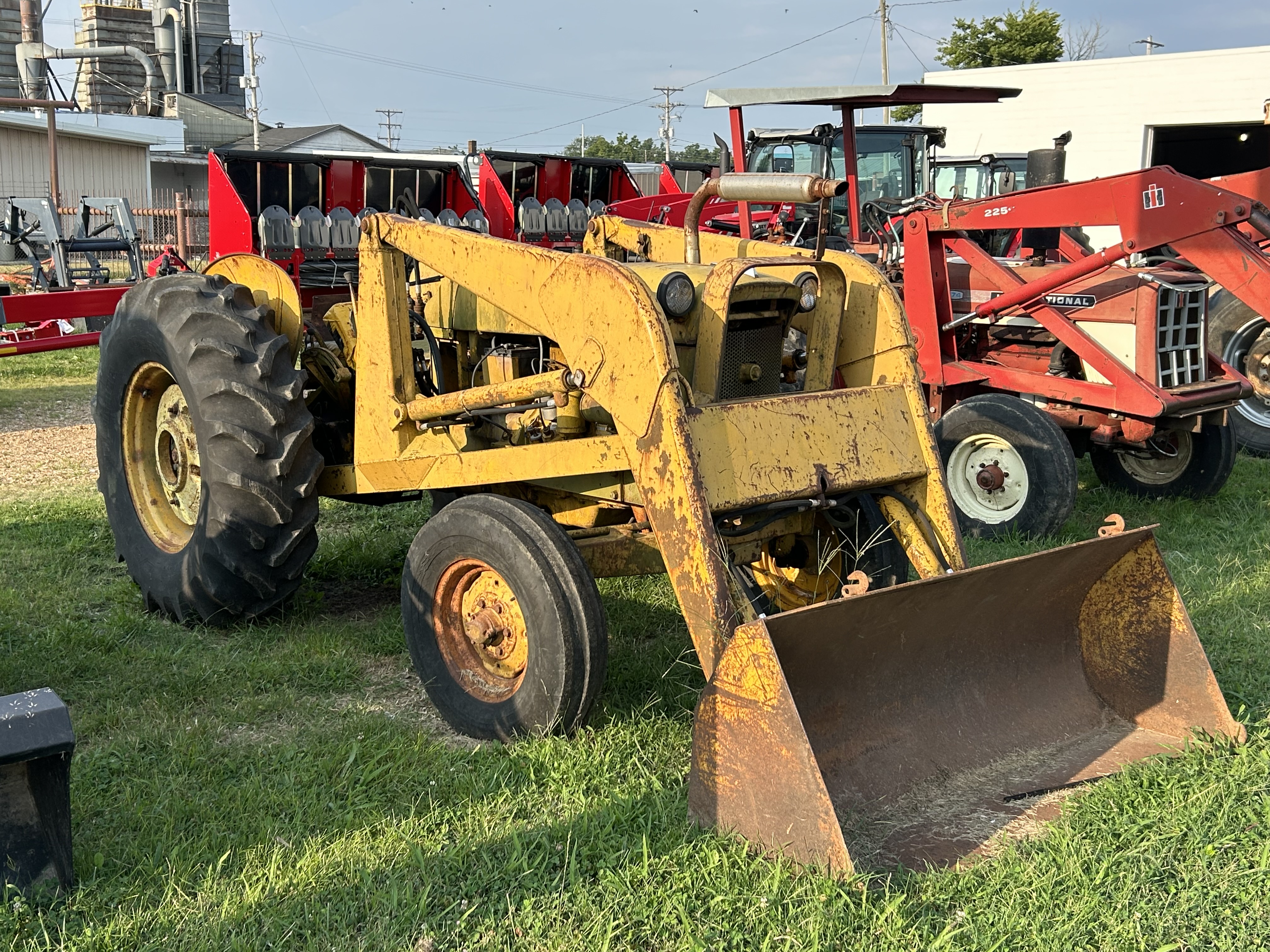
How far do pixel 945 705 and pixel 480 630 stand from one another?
1525 mm

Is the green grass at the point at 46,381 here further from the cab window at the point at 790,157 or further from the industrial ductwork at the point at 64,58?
the industrial ductwork at the point at 64,58

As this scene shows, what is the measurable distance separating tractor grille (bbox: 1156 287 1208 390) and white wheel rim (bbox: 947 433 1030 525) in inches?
40.2

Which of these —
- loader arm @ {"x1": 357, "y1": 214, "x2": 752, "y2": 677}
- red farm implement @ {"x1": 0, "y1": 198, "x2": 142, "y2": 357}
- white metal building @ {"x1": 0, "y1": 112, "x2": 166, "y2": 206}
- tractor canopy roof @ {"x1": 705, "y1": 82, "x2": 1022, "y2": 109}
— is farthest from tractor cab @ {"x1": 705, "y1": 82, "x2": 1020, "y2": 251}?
white metal building @ {"x1": 0, "y1": 112, "x2": 166, "y2": 206}

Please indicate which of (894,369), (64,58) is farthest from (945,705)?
(64,58)

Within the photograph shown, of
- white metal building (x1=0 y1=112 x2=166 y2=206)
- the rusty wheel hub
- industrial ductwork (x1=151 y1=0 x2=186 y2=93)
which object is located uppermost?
industrial ductwork (x1=151 y1=0 x2=186 y2=93)

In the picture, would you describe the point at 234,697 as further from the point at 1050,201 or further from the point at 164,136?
the point at 164,136

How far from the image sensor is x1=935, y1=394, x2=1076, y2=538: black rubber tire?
6.52 metres

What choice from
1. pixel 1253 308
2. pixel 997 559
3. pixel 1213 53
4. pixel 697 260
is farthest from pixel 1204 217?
pixel 1213 53

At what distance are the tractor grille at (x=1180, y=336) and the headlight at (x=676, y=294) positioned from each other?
158 inches

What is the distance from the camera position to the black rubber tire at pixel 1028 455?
652 cm

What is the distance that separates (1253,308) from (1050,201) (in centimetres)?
130

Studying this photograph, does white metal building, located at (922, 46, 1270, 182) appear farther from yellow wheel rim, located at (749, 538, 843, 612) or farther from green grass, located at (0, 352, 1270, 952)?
green grass, located at (0, 352, 1270, 952)

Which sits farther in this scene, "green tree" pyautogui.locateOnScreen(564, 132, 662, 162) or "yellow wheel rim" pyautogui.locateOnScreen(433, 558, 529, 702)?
"green tree" pyautogui.locateOnScreen(564, 132, 662, 162)

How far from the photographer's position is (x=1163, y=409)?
6.62 metres
